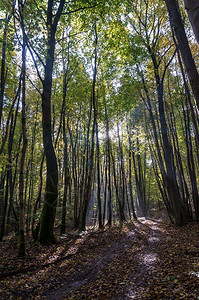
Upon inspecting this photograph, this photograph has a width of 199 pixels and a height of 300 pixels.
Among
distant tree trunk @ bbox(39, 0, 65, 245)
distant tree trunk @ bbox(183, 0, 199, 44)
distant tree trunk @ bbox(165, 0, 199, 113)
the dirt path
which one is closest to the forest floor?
the dirt path

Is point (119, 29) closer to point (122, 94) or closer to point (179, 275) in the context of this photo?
point (122, 94)

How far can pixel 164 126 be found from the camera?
40.3 feet

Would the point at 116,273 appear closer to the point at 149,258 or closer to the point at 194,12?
the point at 149,258

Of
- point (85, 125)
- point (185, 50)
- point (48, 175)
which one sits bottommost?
point (48, 175)

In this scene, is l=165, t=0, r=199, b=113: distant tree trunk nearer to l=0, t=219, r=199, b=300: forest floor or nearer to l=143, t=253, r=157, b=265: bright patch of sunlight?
l=0, t=219, r=199, b=300: forest floor

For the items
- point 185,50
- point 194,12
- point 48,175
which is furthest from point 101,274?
point 194,12

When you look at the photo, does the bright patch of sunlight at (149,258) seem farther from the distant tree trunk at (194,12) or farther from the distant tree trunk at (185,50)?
the distant tree trunk at (194,12)

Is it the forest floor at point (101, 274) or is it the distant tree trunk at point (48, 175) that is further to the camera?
the distant tree trunk at point (48, 175)

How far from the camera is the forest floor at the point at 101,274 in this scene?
401 centimetres

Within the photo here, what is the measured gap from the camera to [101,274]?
536 centimetres

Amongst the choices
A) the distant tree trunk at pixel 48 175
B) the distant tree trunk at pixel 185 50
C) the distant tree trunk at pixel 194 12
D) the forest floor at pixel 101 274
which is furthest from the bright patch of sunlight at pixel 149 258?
the distant tree trunk at pixel 194 12

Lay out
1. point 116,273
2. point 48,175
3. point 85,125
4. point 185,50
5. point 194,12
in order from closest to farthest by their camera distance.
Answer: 1. point 194,12
2. point 185,50
3. point 116,273
4. point 48,175
5. point 85,125

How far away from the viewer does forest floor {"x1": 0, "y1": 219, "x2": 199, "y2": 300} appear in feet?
13.2

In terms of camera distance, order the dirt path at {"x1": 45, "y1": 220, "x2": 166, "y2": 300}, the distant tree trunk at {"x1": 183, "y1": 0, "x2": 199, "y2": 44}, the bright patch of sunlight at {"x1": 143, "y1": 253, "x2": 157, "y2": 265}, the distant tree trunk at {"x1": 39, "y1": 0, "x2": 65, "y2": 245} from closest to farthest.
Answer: the distant tree trunk at {"x1": 183, "y1": 0, "x2": 199, "y2": 44} < the dirt path at {"x1": 45, "y1": 220, "x2": 166, "y2": 300} < the bright patch of sunlight at {"x1": 143, "y1": 253, "x2": 157, "y2": 265} < the distant tree trunk at {"x1": 39, "y1": 0, "x2": 65, "y2": 245}
